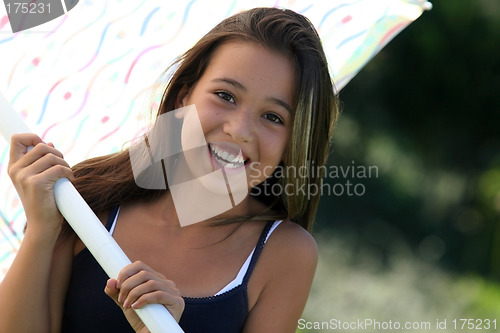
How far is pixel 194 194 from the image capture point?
1.79 m

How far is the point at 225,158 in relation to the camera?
167 centimetres

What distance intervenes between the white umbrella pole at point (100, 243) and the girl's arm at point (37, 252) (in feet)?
0.14

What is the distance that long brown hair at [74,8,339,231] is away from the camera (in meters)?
1.73

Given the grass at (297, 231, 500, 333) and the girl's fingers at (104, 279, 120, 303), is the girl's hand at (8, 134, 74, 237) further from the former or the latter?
the grass at (297, 231, 500, 333)

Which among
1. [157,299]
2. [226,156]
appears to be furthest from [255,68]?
[157,299]

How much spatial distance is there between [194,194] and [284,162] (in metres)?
0.22

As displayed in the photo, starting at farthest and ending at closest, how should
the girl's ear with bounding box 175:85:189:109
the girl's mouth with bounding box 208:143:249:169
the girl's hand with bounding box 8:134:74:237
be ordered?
the girl's ear with bounding box 175:85:189:109, the girl's mouth with bounding box 208:143:249:169, the girl's hand with bounding box 8:134:74:237

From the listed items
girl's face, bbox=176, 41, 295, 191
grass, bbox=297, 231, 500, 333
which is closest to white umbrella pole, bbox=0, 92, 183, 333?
girl's face, bbox=176, 41, 295, 191

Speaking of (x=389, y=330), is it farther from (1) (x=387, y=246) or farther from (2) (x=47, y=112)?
(2) (x=47, y=112)

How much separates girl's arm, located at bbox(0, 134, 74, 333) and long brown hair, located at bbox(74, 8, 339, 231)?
0.63 feet

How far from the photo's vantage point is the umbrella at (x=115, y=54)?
176 centimetres

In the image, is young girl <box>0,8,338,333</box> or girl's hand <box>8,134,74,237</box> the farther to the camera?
young girl <box>0,8,338,333</box>

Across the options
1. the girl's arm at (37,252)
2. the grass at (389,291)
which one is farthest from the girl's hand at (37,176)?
the grass at (389,291)

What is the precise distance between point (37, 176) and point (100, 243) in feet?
0.64
